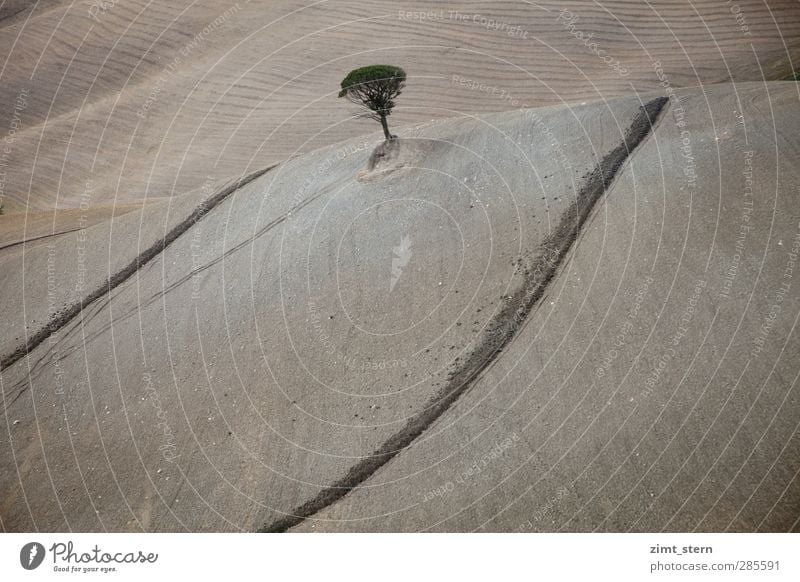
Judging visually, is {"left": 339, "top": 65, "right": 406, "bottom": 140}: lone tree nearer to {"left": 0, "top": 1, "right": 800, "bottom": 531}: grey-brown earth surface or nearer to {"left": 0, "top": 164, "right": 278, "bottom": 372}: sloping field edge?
{"left": 0, "top": 1, "right": 800, "bottom": 531}: grey-brown earth surface

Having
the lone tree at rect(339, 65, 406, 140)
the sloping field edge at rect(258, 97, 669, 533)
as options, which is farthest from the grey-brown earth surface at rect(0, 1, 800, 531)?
the lone tree at rect(339, 65, 406, 140)

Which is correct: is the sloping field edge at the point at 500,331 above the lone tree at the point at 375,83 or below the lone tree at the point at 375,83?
below

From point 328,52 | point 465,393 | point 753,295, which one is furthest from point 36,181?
point 753,295

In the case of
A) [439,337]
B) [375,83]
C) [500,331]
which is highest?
[375,83]

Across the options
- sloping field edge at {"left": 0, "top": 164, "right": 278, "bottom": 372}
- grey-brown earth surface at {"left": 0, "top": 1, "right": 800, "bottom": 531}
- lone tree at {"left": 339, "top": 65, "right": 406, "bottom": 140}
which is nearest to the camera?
grey-brown earth surface at {"left": 0, "top": 1, "right": 800, "bottom": 531}

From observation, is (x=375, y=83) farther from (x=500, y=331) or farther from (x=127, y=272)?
(x=127, y=272)

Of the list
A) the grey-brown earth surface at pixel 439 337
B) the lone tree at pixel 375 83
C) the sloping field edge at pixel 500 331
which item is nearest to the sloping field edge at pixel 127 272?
the grey-brown earth surface at pixel 439 337

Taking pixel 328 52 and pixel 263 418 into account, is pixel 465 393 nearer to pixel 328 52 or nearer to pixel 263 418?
pixel 263 418

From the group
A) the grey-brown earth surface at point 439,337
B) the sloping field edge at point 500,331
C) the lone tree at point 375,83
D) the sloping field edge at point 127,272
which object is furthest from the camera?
the lone tree at point 375,83

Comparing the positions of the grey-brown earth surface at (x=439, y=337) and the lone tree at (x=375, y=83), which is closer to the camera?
the grey-brown earth surface at (x=439, y=337)

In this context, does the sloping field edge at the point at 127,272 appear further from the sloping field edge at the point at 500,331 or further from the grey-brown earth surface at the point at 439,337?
the sloping field edge at the point at 500,331

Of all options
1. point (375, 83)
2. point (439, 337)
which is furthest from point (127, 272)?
point (439, 337)
